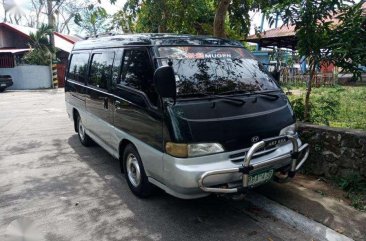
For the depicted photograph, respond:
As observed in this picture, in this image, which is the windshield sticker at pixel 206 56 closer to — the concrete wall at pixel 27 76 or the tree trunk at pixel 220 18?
the tree trunk at pixel 220 18

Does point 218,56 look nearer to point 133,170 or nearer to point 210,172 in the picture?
point 210,172

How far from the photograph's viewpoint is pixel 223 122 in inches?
140

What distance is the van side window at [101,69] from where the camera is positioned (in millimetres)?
5046

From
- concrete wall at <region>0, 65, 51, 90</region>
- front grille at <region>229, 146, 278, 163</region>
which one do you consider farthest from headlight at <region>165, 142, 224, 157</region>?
concrete wall at <region>0, 65, 51, 90</region>

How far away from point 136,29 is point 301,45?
742 centimetres

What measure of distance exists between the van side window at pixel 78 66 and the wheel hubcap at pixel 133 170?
7.66 ft

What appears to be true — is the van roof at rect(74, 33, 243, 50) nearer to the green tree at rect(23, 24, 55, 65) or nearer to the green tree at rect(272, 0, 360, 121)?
the green tree at rect(272, 0, 360, 121)

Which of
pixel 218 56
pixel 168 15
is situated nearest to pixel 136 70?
pixel 218 56

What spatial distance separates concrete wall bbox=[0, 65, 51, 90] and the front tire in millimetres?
21035

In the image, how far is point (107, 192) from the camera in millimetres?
4660

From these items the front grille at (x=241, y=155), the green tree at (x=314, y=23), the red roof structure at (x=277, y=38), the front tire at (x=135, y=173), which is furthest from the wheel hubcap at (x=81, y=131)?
the red roof structure at (x=277, y=38)

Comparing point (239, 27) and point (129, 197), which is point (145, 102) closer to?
point (129, 197)

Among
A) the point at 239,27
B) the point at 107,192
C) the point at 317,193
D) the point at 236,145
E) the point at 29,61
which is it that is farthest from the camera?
the point at 29,61

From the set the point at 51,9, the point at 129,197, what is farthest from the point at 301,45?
the point at 51,9
